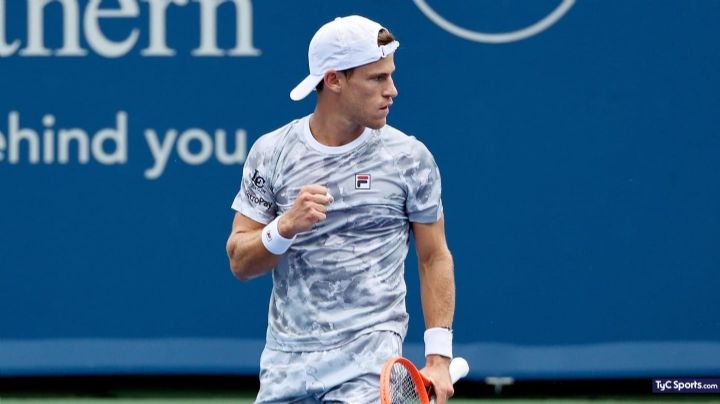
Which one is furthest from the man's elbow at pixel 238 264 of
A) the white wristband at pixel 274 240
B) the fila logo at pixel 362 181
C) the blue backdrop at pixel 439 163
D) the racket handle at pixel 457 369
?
the blue backdrop at pixel 439 163

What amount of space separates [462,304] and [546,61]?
1.00 meters

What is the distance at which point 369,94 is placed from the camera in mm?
4156

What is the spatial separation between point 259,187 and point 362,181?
275 millimetres

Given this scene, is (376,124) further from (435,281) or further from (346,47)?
(435,281)

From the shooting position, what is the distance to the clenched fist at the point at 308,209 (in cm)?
389

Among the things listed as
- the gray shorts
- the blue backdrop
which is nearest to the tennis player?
the gray shorts

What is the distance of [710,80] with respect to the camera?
6.38 metres

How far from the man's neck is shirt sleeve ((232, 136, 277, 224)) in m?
0.13

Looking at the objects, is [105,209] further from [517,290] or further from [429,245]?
[429,245]

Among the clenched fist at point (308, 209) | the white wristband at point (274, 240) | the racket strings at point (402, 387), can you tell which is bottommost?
the racket strings at point (402, 387)

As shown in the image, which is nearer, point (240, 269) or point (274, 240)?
point (274, 240)

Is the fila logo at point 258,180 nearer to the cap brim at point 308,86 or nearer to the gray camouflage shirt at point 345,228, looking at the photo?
the gray camouflage shirt at point 345,228

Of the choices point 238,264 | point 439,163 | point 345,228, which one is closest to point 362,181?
point 345,228

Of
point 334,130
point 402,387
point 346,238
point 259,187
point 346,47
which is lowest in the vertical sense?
point 402,387
